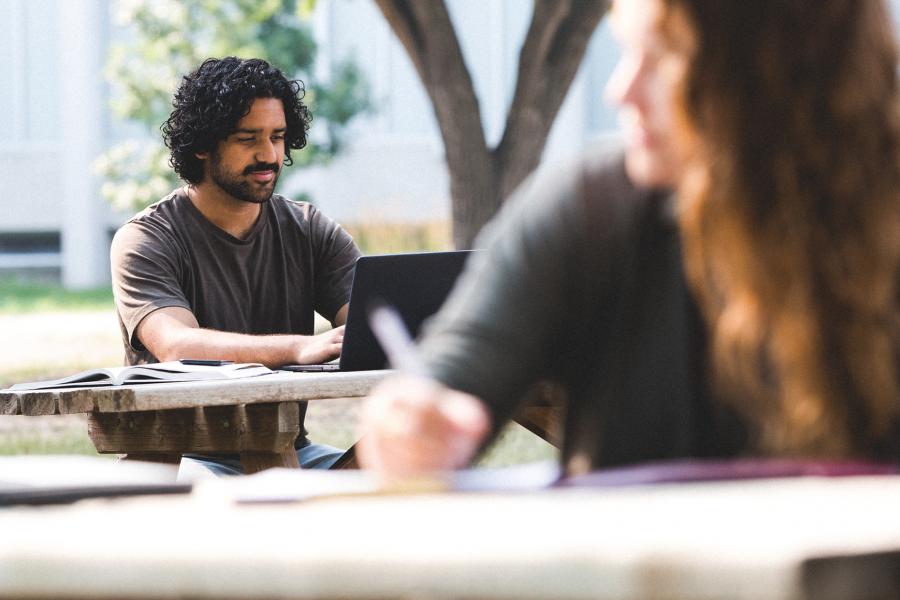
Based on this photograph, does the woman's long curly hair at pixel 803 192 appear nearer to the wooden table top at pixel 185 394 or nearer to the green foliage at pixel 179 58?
the wooden table top at pixel 185 394

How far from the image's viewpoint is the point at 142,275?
11.1 ft

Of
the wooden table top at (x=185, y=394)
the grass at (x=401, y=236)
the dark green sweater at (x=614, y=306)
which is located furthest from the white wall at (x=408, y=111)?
the dark green sweater at (x=614, y=306)

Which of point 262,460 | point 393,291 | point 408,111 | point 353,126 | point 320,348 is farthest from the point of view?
point 408,111

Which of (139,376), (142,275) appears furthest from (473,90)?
(139,376)

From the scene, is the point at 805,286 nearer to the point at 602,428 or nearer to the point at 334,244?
the point at 602,428

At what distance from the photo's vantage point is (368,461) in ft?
3.91

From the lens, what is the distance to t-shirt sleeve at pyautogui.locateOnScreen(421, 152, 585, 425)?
3.83 ft

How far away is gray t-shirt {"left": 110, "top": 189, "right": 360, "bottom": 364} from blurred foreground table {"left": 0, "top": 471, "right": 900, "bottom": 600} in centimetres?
242

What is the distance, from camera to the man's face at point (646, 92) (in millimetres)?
1141

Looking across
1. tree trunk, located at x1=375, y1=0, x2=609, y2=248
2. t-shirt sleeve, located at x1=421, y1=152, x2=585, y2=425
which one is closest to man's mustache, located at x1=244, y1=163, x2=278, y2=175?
t-shirt sleeve, located at x1=421, y1=152, x2=585, y2=425

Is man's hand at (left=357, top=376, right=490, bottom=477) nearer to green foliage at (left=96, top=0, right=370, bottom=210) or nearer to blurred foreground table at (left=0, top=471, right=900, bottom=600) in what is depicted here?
blurred foreground table at (left=0, top=471, right=900, bottom=600)

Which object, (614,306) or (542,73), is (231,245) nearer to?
(614,306)

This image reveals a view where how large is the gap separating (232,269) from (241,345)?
0.50 meters

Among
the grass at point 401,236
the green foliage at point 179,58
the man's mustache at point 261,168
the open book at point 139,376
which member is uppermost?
the green foliage at point 179,58
